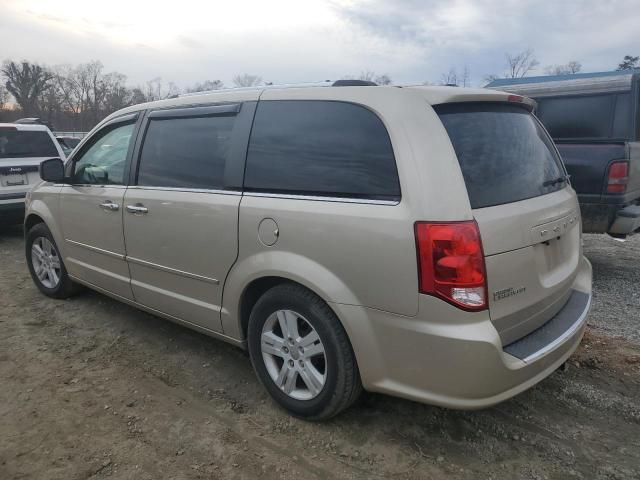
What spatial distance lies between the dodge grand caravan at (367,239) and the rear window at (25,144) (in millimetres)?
5492

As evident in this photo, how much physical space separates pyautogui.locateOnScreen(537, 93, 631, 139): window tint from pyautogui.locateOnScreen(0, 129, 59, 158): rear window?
753 cm

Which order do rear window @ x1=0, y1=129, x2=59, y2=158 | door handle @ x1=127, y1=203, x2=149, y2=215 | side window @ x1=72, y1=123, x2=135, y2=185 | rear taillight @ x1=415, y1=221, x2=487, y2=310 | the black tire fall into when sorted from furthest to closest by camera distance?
rear window @ x1=0, y1=129, x2=59, y2=158 → the black tire → side window @ x1=72, y1=123, x2=135, y2=185 → door handle @ x1=127, y1=203, x2=149, y2=215 → rear taillight @ x1=415, y1=221, x2=487, y2=310

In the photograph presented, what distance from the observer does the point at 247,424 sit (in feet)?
9.04

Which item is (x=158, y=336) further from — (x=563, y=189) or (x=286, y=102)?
(x=563, y=189)

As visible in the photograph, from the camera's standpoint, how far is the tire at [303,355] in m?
2.47

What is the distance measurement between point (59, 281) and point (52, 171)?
3.67 feet

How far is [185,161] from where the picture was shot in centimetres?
321

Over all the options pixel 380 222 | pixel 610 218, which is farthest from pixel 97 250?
pixel 610 218

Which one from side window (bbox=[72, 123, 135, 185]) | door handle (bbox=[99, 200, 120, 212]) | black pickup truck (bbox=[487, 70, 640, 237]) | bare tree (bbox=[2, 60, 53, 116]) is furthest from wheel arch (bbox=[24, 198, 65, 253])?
bare tree (bbox=[2, 60, 53, 116])

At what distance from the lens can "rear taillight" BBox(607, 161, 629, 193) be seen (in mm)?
4934

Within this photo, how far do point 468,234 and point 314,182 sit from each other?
33.4 inches

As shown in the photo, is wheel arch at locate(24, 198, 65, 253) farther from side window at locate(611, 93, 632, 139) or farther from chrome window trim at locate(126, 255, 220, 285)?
side window at locate(611, 93, 632, 139)

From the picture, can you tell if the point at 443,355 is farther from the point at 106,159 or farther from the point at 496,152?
the point at 106,159

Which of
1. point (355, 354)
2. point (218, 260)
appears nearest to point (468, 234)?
point (355, 354)
